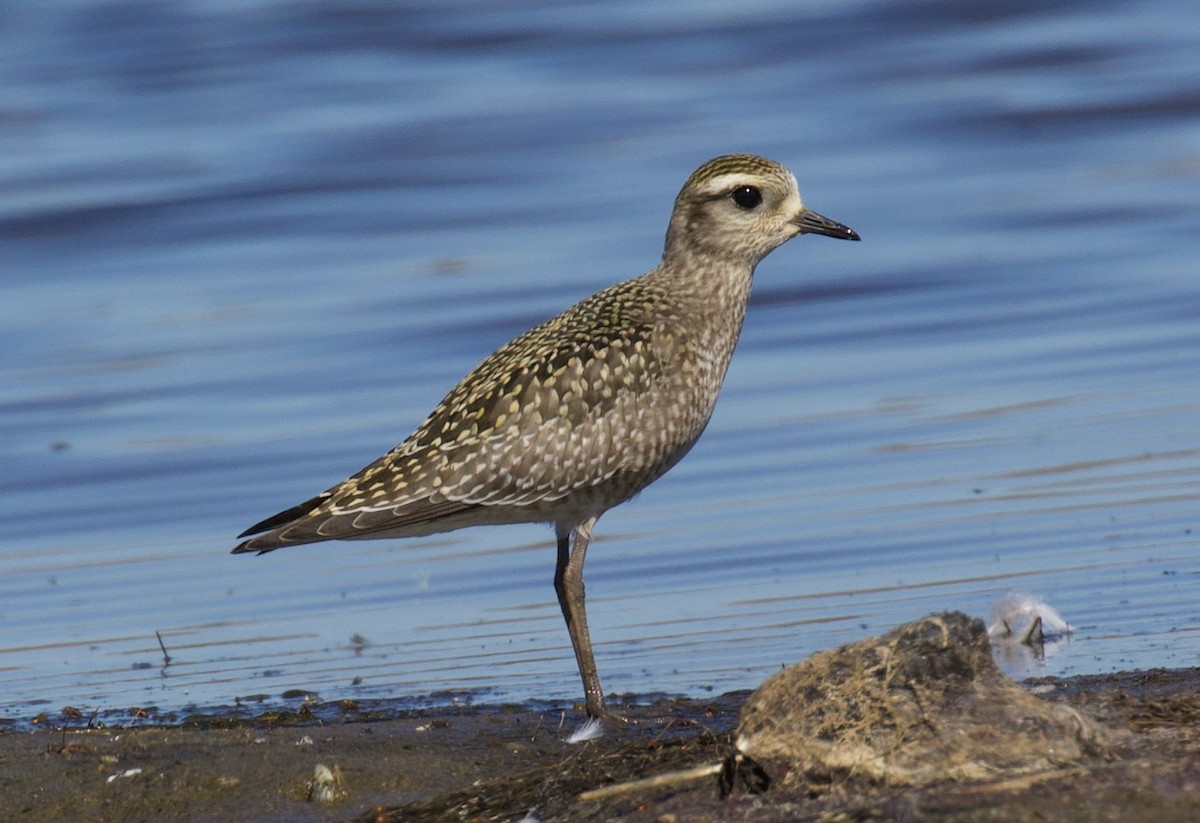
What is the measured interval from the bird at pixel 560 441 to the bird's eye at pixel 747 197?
0.49 m

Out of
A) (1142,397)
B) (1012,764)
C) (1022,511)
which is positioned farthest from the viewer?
(1142,397)

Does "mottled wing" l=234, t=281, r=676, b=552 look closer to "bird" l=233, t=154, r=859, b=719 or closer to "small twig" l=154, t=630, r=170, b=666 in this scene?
"bird" l=233, t=154, r=859, b=719

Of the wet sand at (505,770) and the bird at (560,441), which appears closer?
the wet sand at (505,770)

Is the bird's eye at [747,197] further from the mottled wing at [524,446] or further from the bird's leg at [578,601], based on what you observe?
the bird's leg at [578,601]

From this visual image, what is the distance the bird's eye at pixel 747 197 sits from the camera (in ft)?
→ 28.6

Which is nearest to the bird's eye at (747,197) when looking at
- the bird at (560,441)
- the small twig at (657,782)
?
the bird at (560,441)

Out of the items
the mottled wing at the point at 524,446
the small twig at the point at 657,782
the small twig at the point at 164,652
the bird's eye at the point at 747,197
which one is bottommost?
the small twig at the point at 164,652

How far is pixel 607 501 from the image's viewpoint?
8266 millimetres

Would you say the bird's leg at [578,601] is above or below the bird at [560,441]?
below

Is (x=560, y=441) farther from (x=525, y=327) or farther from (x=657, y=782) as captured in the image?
(x=525, y=327)

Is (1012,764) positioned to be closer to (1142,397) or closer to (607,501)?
(607,501)

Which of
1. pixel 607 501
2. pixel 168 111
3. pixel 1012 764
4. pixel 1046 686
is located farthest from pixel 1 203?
pixel 1012 764

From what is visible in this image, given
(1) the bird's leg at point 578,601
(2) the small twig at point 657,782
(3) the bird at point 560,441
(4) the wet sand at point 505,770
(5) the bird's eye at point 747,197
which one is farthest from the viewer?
(5) the bird's eye at point 747,197

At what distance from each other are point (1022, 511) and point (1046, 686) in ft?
9.80
